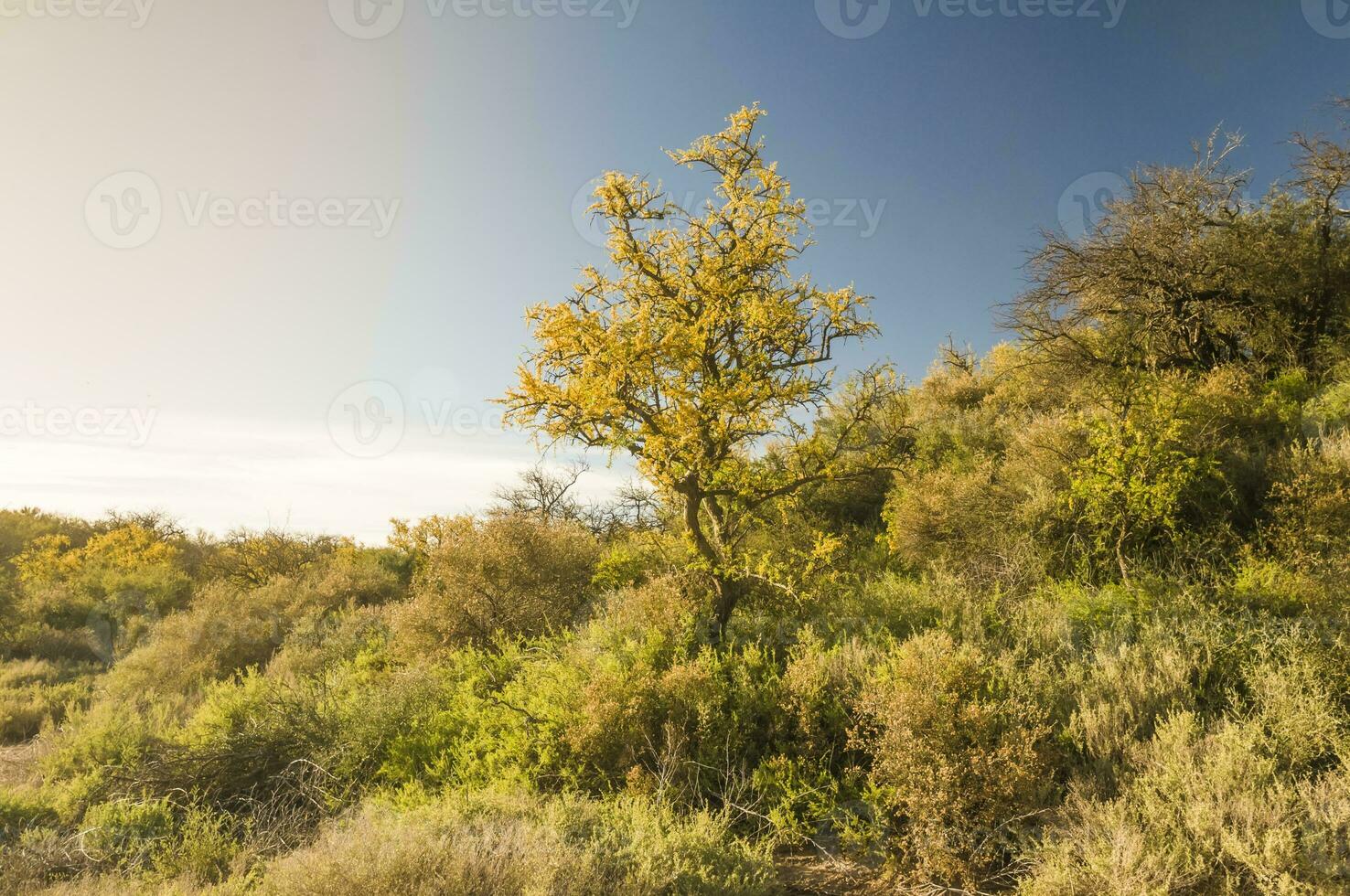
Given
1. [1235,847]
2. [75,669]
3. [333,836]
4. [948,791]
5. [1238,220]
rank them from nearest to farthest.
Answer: [1235,847] → [948,791] → [333,836] → [1238,220] → [75,669]

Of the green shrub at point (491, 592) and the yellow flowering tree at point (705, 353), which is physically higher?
the yellow flowering tree at point (705, 353)

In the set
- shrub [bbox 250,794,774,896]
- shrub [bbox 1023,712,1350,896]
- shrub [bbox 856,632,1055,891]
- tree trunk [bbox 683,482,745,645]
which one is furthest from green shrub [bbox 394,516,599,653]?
shrub [bbox 1023,712,1350,896]

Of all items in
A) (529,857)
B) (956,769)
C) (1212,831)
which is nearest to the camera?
(1212,831)

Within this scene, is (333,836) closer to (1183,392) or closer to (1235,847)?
(1235,847)

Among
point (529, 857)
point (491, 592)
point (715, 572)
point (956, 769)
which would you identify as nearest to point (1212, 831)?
point (956, 769)

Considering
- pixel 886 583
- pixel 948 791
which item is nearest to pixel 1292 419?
pixel 886 583

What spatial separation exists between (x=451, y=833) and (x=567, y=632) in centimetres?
376

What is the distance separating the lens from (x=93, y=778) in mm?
7156

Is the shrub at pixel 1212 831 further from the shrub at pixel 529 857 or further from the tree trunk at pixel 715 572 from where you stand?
the tree trunk at pixel 715 572

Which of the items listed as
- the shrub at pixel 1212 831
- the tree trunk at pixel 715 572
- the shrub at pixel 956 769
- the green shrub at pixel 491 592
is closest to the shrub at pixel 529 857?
the shrub at pixel 956 769

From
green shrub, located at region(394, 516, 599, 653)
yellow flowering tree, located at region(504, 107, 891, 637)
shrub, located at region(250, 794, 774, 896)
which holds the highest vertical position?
yellow flowering tree, located at region(504, 107, 891, 637)

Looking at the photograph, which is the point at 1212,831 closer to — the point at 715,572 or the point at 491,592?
the point at 715,572

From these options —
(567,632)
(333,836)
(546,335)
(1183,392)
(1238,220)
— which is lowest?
(333,836)

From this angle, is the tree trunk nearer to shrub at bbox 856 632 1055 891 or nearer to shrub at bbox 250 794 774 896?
shrub at bbox 856 632 1055 891
